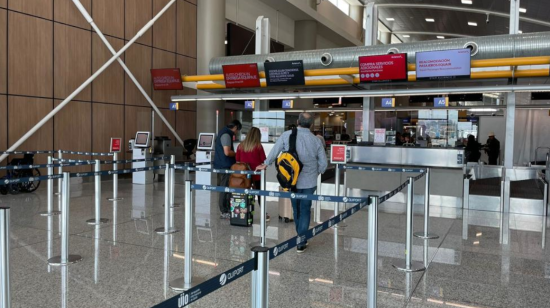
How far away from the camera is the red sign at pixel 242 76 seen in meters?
12.3

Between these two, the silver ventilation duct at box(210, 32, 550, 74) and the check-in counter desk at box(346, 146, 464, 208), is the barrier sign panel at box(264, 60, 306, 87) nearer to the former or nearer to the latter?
the silver ventilation duct at box(210, 32, 550, 74)

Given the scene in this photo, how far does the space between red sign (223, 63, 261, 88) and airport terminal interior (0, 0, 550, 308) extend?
0.16ft

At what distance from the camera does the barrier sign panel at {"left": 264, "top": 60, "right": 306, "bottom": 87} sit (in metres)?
11.8

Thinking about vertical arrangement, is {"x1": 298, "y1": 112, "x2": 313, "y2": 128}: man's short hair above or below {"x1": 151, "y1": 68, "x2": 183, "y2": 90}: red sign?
below

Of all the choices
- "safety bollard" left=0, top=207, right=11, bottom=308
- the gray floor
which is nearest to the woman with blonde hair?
the gray floor

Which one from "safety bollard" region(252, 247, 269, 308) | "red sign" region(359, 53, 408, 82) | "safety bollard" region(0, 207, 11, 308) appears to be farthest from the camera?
"red sign" region(359, 53, 408, 82)

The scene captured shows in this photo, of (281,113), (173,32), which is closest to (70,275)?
(281,113)

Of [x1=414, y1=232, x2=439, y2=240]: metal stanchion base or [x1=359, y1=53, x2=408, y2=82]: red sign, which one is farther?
Result: [x1=359, y1=53, x2=408, y2=82]: red sign

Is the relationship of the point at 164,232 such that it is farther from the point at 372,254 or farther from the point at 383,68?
the point at 383,68

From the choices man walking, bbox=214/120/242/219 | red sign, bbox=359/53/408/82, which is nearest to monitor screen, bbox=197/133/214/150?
red sign, bbox=359/53/408/82

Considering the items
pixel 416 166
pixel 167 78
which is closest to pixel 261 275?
Answer: pixel 416 166

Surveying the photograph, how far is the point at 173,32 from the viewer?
15633mm

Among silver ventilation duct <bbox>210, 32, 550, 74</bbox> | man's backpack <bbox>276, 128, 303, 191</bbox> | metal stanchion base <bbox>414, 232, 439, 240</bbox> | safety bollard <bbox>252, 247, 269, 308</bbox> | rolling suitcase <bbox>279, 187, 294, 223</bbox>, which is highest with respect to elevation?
silver ventilation duct <bbox>210, 32, 550, 74</bbox>

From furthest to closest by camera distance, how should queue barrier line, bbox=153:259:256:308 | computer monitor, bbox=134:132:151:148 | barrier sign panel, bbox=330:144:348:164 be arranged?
computer monitor, bbox=134:132:151:148 < barrier sign panel, bbox=330:144:348:164 < queue barrier line, bbox=153:259:256:308
